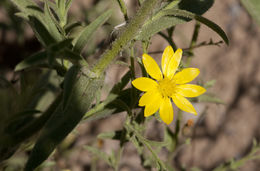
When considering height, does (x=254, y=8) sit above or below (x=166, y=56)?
above

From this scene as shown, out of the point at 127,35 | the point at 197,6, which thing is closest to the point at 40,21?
the point at 127,35

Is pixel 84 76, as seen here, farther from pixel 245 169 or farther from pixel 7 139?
pixel 245 169

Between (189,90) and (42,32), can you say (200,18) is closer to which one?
(189,90)

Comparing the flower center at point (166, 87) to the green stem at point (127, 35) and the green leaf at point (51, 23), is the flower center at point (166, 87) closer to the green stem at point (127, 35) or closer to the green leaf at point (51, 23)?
the green stem at point (127, 35)

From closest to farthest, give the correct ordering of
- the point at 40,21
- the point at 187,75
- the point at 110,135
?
the point at 40,21 → the point at 187,75 → the point at 110,135

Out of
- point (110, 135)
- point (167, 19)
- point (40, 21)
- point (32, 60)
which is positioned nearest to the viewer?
point (32, 60)

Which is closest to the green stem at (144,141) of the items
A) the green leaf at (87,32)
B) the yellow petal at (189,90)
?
the yellow petal at (189,90)
